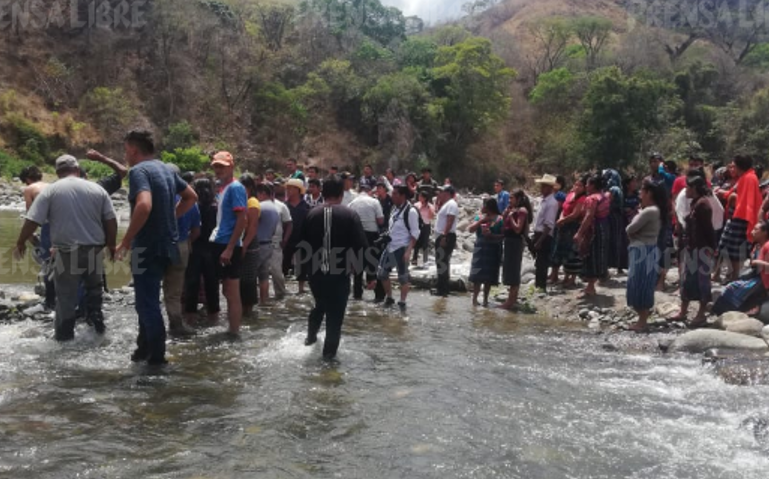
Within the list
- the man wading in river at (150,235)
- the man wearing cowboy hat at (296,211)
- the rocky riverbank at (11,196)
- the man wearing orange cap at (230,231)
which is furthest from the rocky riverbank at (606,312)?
the rocky riverbank at (11,196)

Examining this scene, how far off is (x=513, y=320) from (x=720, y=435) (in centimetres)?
422

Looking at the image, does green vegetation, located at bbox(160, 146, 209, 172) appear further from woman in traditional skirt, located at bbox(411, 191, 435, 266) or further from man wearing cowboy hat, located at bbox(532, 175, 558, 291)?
man wearing cowboy hat, located at bbox(532, 175, 558, 291)

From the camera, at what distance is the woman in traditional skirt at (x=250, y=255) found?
24.0 ft

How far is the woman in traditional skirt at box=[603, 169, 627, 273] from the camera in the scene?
959 cm

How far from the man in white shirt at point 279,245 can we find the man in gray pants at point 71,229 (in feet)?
10.7

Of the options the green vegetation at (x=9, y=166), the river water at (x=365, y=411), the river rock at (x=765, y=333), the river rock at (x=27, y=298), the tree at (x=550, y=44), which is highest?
the tree at (x=550, y=44)

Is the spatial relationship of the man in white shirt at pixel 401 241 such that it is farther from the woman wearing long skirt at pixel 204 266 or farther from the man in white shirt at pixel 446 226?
the woman wearing long skirt at pixel 204 266

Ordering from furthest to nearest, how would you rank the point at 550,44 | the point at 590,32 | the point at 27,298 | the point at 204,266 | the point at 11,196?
the point at 550,44
the point at 590,32
the point at 11,196
the point at 27,298
the point at 204,266

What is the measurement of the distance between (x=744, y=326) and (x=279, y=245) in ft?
18.5

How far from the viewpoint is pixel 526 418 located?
4.66 metres

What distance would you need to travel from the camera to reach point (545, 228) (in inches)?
388

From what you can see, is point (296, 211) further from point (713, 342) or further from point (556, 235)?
point (713, 342)

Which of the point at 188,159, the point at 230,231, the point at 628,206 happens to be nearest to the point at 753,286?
the point at 628,206

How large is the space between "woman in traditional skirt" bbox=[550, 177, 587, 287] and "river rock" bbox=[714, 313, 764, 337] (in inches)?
100
